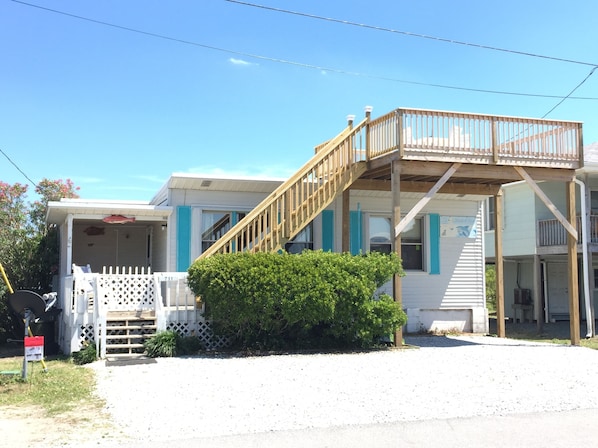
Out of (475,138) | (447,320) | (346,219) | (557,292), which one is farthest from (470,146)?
(557,292)

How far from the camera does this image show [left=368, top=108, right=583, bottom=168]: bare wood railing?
40.2ft

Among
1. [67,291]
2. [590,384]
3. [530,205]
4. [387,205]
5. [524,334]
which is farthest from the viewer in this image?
[530,205]

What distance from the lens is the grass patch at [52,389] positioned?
282 inches

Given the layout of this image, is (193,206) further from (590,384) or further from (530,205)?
(530,205)

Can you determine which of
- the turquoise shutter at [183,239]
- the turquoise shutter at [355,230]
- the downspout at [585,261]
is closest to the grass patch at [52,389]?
the turquoise shutter at [183,239]

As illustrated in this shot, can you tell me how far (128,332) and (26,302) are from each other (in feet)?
8.05

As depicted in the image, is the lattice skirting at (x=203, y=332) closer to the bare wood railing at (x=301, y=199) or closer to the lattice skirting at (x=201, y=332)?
the lattice skirting at (x=201, y=332)

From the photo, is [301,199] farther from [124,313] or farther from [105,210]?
[105,210]

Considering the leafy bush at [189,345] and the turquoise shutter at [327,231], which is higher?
the turquoise shutter at [327,231]

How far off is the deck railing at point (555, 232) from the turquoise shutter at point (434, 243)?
5.35 m

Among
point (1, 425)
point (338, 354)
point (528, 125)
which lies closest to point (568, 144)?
point (528, 125)

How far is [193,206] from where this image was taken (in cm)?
1434

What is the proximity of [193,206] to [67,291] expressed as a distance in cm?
361

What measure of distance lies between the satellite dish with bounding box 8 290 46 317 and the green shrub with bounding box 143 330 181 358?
2305 mm
